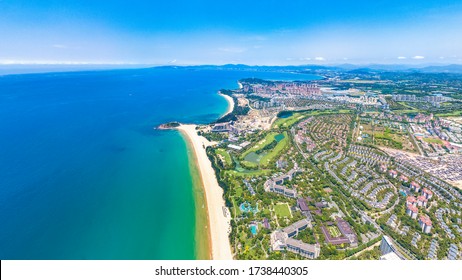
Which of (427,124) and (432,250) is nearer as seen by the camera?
(432,250)

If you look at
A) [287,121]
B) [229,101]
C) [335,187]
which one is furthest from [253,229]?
[229,101]

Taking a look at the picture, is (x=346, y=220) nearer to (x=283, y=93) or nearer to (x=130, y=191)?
(x=130, y=191)

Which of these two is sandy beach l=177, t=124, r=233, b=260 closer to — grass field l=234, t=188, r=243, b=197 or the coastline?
grass field l=234, t=188, r=243, b=197

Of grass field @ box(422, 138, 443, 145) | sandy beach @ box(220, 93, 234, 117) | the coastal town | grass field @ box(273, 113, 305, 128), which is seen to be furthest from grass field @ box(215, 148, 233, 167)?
grass field @ box(422, 138, 443, 145)

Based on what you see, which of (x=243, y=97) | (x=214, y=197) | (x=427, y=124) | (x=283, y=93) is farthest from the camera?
(x=283, y=93)

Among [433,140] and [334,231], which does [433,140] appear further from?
[334,231]

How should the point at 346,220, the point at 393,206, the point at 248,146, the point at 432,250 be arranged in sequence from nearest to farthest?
the point at 432,250
the point at 346,220
the point at 393,206
the point at 248,146

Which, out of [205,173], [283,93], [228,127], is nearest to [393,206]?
[205,173]
